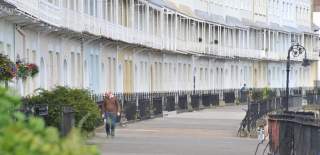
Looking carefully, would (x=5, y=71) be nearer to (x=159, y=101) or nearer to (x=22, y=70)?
(x=22, y=70)

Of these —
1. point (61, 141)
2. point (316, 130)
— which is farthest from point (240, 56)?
point (61, 141)

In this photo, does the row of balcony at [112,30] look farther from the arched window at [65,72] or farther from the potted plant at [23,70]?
the potted plant at [23,70]

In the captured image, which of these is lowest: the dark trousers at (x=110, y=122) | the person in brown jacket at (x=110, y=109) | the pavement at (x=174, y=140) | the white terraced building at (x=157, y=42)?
the pavement at (x=174, y=140)

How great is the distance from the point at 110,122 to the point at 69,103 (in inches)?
204

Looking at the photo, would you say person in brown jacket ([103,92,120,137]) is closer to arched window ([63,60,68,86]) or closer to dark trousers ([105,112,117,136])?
dark trousers ([105,112,117,136])

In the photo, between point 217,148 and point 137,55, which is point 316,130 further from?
point 137,55

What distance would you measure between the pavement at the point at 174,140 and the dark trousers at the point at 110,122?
0.90ft

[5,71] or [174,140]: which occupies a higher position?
[5,71]

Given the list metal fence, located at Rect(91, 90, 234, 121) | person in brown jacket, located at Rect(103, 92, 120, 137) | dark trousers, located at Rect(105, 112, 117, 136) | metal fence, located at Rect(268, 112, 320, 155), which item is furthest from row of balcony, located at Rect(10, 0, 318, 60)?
metal fence, located at Rect(268, 112, 320, 155)

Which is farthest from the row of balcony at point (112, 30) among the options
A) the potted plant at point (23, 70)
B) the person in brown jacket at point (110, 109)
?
the person in brown jacket at point (110, 109)

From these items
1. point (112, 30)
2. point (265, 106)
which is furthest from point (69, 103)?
point (112, 30)

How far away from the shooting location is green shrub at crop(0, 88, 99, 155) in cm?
371

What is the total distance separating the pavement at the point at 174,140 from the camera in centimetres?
2511

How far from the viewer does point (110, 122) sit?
29.8m
